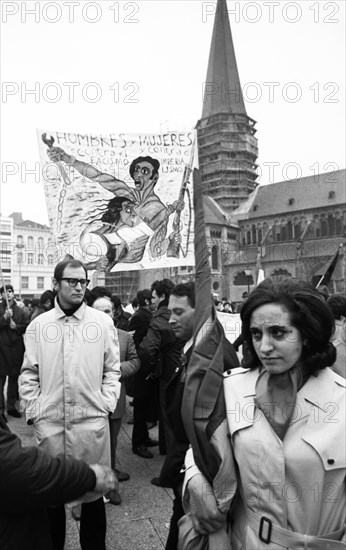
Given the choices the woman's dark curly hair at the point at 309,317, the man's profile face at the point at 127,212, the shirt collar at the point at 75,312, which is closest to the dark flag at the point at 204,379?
the woman's dark curly hair at the point at 309,317

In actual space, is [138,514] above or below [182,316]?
below

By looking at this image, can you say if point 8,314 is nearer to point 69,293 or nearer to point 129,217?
point 129,217

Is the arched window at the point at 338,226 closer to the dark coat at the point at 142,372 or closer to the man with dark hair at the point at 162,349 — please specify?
the dark coat at the point at 142,372

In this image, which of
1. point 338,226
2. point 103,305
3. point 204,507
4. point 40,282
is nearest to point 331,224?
point 338,226

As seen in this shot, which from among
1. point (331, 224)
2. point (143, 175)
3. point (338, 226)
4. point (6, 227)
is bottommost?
point (143, 175)

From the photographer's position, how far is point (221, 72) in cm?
6744

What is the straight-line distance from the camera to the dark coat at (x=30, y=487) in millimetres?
1467

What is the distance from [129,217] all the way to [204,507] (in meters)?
4.45

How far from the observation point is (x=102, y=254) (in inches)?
205

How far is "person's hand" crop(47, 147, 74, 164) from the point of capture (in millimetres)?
5305

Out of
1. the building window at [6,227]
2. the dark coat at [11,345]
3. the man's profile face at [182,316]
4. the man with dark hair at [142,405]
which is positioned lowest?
the man with dark hair at [142,405]

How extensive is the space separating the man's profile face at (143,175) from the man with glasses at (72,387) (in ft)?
9.63

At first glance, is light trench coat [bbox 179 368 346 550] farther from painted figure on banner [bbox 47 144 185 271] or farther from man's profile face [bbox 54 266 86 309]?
painted figure on banner [bbox 47 144 185 271]

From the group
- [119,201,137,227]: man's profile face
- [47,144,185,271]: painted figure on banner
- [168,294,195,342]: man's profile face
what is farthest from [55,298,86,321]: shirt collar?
[119,201,137,227]: man's profile face
